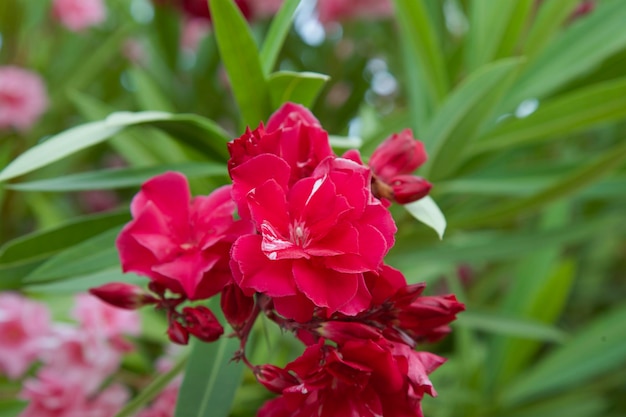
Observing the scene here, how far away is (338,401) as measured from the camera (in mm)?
520

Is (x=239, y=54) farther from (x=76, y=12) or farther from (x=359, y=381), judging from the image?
(x=76, y=12)

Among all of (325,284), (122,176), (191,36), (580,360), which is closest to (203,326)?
(325,284)

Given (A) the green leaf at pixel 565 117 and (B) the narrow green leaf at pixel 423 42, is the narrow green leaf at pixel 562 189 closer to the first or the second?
(A) the green leaf at pixel 565 117

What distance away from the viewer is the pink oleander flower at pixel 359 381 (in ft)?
1.65

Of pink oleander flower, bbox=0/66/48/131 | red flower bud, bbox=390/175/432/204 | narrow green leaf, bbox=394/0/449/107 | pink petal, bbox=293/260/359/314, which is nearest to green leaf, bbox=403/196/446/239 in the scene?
red flower bud, bbox=390/175/432/204

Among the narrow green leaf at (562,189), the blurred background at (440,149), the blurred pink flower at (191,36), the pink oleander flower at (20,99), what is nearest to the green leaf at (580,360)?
the blurred background at (440,149)

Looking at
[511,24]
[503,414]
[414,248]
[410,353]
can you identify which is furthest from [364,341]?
[503,414]

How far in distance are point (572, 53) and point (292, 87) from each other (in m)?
0.45

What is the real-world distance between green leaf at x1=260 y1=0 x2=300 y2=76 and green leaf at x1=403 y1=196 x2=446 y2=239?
20 centimetres

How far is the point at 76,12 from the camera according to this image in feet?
4.78

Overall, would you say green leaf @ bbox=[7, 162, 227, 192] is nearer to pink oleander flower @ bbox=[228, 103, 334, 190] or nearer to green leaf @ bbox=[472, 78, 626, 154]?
pink oleander flower @ bbox=[228, 103, 334, 190]

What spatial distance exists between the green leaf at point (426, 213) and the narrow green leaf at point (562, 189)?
272mm

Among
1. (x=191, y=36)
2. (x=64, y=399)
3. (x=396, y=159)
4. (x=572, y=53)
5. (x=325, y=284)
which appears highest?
(x=191, y=36)

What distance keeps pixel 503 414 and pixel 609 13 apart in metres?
0.66
